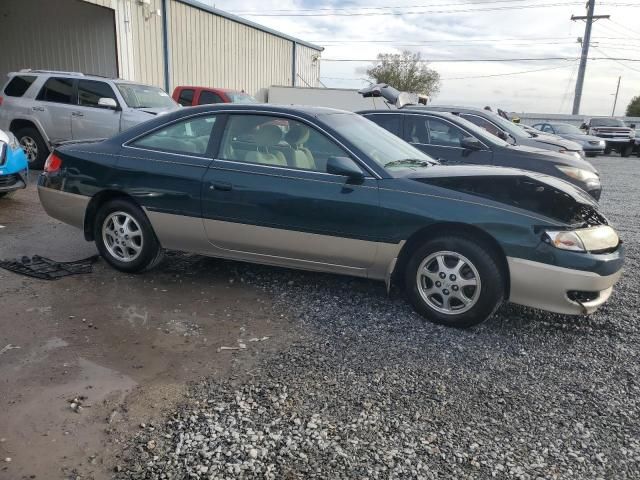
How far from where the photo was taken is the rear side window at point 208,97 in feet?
43.1

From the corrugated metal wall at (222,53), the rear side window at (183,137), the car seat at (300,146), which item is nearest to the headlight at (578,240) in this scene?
the car seat at (300,146)

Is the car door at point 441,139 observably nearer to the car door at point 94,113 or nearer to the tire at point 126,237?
the tire at point 126,237

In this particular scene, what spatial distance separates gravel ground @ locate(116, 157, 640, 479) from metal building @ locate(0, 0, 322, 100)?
14.0 m

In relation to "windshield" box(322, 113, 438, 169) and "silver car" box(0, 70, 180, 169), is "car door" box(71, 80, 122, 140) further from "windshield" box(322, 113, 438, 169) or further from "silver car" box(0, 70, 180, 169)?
"windshield" box(322, 113, 438, 169)

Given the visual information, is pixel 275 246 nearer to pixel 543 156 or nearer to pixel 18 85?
pixel 543 156

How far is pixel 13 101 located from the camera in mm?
10047

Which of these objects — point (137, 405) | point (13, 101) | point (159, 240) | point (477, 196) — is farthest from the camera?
point (13, 101)

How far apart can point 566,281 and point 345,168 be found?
1699 millimetres

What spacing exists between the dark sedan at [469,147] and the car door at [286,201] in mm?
3632

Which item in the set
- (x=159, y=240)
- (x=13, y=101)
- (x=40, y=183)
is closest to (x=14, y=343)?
(x=159, y=240)

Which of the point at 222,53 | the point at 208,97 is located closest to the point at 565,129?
the point at 222,53

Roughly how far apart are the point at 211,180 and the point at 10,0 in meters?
19.0

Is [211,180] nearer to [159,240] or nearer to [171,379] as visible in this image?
[159,240]

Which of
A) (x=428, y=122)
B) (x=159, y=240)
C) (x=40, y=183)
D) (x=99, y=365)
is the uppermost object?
(x=428, y=122)
